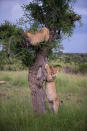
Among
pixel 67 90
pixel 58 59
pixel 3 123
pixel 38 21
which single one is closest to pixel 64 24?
pixel 38 21

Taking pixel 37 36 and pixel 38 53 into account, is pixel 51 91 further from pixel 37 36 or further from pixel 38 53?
pixel 37 36

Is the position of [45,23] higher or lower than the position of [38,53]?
higher

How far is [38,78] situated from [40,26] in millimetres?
887

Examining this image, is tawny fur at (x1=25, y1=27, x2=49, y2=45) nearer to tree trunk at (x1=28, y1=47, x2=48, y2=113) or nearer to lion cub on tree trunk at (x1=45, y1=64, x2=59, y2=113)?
tree trunk at (x1=28, y1=47, x2=48, y2=113)

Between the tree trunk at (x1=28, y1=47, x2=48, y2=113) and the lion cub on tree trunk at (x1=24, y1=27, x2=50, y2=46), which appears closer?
the lion cub on tree trunk at (x1=24, y1=27, x2=50, y2=46)

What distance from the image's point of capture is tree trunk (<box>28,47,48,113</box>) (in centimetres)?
339

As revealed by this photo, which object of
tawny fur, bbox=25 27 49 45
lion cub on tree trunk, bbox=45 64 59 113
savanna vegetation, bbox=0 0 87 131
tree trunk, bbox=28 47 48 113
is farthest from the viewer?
lion cub on tree trunk, bbox=45 64 59 113

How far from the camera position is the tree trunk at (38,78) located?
339cm

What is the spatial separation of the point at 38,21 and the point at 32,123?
1765 millimetres

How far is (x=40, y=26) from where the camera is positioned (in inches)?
132

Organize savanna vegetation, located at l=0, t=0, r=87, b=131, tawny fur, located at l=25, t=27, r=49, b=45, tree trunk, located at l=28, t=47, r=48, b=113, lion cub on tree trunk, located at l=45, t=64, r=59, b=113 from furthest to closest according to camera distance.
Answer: lion cub on tree trunk, located at l=45, t=64, r=59, b=113 < tree trunk, located at l=28, t=47, r=48, b=113 < tawny fur, located at l=25, t=27, r=49, b=45 < savanna vegetation, located at l=0, t=0, r=87, b=131

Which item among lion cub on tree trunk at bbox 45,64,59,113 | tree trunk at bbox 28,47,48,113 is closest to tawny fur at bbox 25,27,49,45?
tree trunk at bbox 28,47,48,113

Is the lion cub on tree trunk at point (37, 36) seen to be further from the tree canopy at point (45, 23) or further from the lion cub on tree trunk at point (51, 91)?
the lion cub on tree trunk at point (51, 91)

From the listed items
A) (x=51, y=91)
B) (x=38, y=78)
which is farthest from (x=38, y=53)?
(x=51, y=91)
